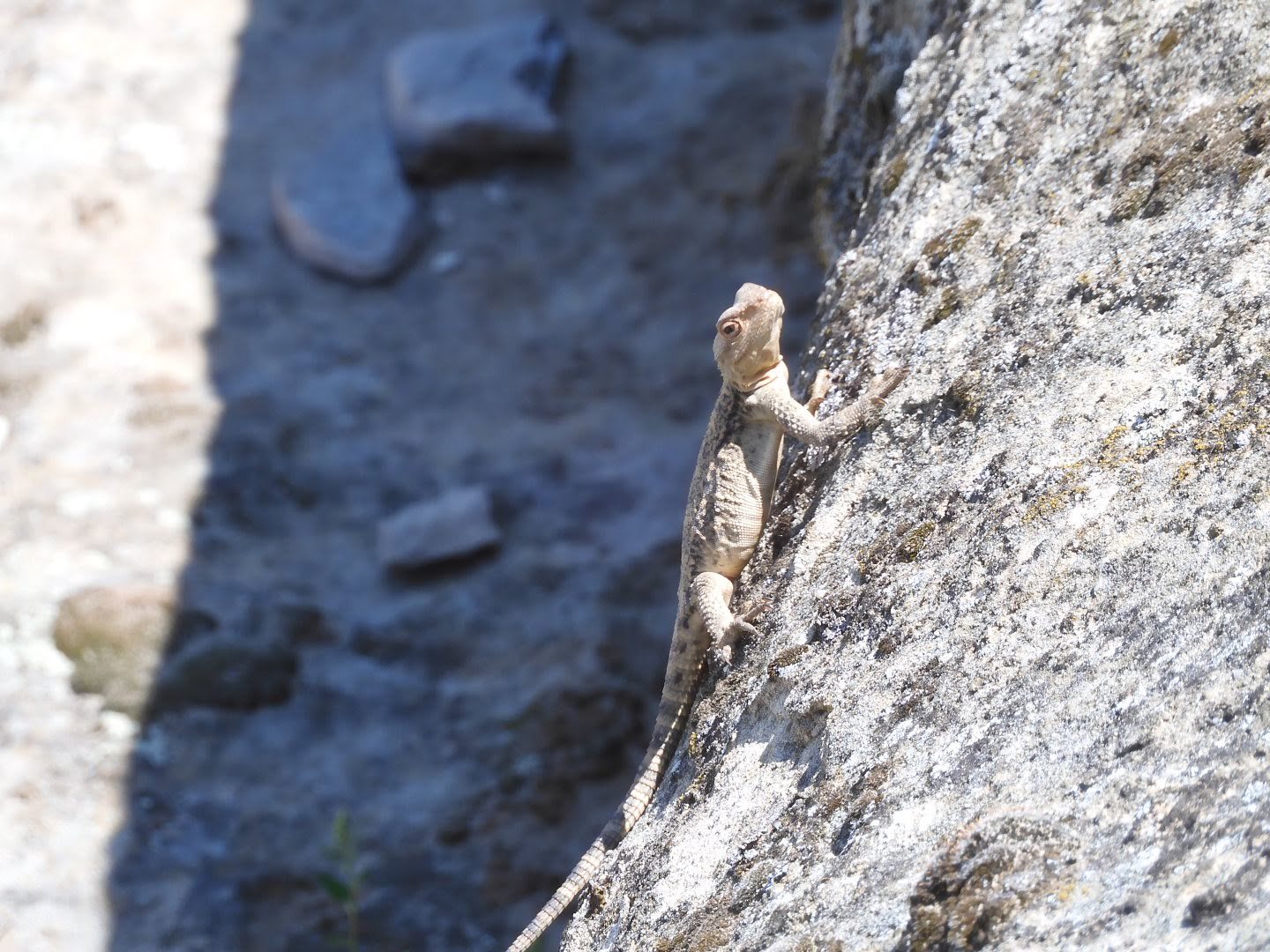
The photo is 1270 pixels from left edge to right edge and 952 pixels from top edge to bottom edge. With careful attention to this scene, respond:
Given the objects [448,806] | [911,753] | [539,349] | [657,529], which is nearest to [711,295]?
[539,349]

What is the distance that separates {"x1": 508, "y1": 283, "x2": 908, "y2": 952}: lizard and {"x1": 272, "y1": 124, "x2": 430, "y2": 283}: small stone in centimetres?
574

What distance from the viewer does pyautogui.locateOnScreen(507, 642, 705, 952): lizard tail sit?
3.35 m

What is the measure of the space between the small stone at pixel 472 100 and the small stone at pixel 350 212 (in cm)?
36

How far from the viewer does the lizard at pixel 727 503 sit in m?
3.34

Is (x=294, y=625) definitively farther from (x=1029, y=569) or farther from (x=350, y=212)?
(x=1029, y=569)

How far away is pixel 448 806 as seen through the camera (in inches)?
237

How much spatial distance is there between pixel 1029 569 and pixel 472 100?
8.20 meters

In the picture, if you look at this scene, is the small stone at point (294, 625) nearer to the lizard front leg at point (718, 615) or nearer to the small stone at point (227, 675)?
the small stone at point (227, 675)

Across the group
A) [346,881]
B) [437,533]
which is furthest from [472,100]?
[346,881]

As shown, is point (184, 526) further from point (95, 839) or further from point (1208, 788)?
point (1208, 788)

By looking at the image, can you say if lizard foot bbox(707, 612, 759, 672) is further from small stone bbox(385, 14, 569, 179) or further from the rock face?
small stone bbox(385, 14, 569, 179)

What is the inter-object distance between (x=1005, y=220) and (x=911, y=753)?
152 centimetres

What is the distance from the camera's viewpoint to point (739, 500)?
375cm

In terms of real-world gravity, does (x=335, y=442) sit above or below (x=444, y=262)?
below
